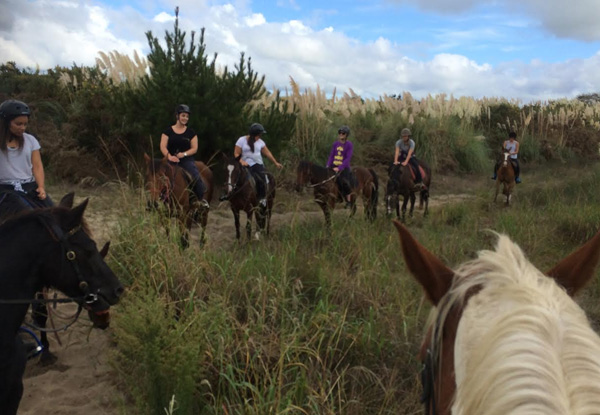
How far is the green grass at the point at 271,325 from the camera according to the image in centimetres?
284

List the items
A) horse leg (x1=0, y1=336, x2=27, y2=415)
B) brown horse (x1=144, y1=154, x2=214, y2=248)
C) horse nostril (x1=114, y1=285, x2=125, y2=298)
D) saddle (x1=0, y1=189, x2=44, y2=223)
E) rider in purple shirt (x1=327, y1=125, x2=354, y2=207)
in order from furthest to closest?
1. rider in purple shirt (x1=327, y1=125, x2=354, y2=207)
2. brown horse (x1=144, y1=154, x2=214, y2=248)
3. saddle (x1=0, y1=189, x2=44, y2=223)
4. horse nostril (x1=114, y1=285, x2=125, y2=298)
5. horse leg (x1=0, y1=336, x2=27, y2=415)

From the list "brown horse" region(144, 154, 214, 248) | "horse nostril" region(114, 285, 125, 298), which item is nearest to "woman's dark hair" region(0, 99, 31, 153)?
"horse nostril" region(114, 285, 125, 298)

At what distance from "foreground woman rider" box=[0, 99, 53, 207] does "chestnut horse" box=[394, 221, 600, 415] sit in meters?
3.60

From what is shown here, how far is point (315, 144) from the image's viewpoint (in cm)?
1342

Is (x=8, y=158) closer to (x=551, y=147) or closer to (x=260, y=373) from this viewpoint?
(x=260, y=373)

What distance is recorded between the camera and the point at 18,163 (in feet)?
12.7

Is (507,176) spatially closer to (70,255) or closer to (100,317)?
(100,317)

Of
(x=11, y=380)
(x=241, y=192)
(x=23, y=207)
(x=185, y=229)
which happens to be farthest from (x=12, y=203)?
(x=241, y=192)

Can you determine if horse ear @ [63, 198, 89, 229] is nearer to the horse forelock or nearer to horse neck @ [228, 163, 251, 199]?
the horse forelock

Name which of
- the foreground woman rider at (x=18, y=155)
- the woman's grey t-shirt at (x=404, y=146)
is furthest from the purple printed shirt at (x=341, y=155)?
the foreground woman rider at (x=18, y=155)

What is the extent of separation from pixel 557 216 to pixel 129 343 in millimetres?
7237

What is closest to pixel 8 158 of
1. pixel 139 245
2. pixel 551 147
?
pixel 139 245

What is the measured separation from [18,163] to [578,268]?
4200 mm

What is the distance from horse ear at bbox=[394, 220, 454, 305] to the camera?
4.31 ft
